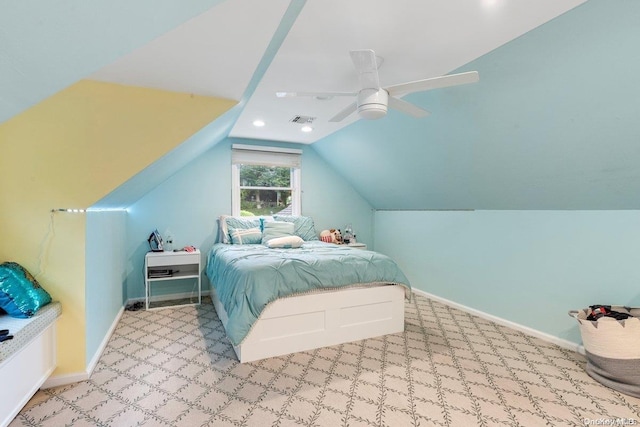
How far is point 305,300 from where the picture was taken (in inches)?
99.9

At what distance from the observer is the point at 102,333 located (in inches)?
99.8

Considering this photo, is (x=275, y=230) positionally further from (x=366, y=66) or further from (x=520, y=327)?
(x=520, y=327)

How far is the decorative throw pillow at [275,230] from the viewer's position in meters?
3.96

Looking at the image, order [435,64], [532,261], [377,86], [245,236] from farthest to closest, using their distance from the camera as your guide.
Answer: [245,236], [532,261], [435,64], [377,86]

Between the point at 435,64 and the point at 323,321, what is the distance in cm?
214

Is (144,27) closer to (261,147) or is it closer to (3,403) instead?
(3,403)

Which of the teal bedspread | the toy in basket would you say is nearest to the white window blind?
the teal bedspread

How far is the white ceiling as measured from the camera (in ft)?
4.94

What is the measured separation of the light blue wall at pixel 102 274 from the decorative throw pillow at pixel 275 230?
1.60 metres

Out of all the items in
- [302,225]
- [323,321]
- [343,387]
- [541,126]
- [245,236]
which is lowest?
[343,387]

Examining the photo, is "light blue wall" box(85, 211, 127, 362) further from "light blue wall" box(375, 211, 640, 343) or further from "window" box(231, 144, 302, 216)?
"light blue wall" box(375, 211, 640, 343)

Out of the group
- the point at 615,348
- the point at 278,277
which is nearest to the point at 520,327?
the point at 615,348

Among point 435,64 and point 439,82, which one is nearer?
point 439,82

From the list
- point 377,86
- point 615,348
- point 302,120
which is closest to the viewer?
point 377,86
